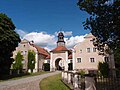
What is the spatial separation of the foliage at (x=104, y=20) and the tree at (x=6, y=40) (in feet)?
52.8

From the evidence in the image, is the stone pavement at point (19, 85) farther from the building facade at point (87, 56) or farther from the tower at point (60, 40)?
the tower at point (60, 40)

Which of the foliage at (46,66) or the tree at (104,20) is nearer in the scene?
the tree at (104,20)

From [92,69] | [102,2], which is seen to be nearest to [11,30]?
[102,2]

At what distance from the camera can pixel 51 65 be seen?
53000 millimetres

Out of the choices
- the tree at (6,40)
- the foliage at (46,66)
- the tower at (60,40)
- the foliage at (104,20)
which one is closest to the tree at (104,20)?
the foliage at (104,20)

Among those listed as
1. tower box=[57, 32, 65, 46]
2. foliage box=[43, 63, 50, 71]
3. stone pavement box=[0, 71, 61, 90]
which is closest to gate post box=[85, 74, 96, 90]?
stone pavement box=[0, 71, 61, 90]

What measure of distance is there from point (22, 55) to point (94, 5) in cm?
3921

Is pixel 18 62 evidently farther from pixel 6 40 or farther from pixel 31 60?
pixel 6 40

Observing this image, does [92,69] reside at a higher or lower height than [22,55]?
lower

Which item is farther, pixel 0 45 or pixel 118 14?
pixel 0 45

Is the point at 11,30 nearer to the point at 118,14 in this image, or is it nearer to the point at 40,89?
the point at 40,89

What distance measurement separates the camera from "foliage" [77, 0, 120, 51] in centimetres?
1347

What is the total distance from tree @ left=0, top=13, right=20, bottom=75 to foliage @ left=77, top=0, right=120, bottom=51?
52.8 ft

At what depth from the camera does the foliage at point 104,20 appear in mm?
13469
